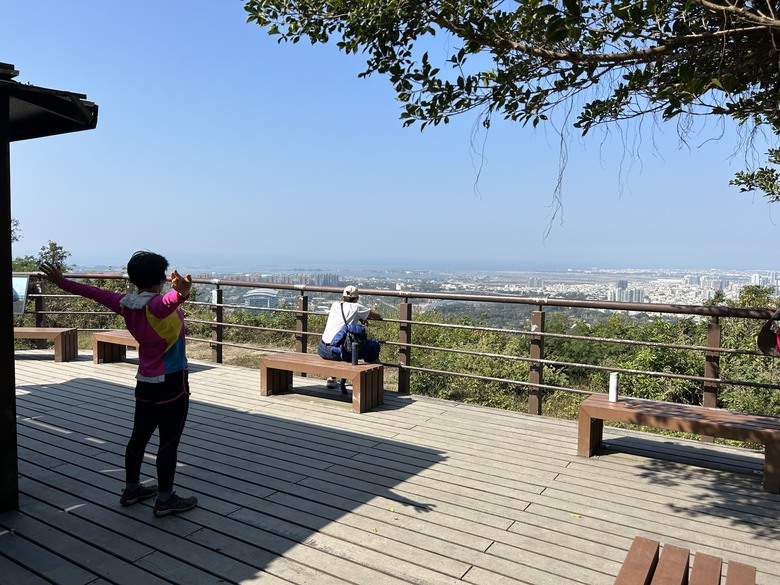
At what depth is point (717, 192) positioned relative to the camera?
7.31 metres

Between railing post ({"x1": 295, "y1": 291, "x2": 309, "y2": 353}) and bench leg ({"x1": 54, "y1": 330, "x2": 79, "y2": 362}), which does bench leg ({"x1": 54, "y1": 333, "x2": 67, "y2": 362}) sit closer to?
bench leg ({"x1": 54, "y1": 330, "x2": 79, "y2": 362})

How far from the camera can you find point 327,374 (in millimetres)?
5203

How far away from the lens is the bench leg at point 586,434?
404 centimetres

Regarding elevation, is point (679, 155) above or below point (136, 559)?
above

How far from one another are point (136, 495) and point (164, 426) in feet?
1.65

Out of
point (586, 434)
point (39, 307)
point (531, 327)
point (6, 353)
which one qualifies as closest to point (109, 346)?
point (39, 307)

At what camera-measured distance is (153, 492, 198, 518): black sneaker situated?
9.66 ft

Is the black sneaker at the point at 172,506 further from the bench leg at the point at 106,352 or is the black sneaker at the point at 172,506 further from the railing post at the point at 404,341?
the bench leg at the point at 106,352

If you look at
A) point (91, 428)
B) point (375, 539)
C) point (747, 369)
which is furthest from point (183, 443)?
point (747, 369)

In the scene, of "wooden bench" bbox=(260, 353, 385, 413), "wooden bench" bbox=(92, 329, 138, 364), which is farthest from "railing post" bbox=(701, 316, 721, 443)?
"wooden bench" bbox=(92, 329, 138, 364)

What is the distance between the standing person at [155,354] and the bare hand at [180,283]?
15cm

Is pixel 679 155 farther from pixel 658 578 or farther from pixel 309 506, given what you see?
pixel 309 506

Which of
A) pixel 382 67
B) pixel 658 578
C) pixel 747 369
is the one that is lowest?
pixel 747 369

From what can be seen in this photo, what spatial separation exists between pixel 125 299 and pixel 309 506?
1.45m
